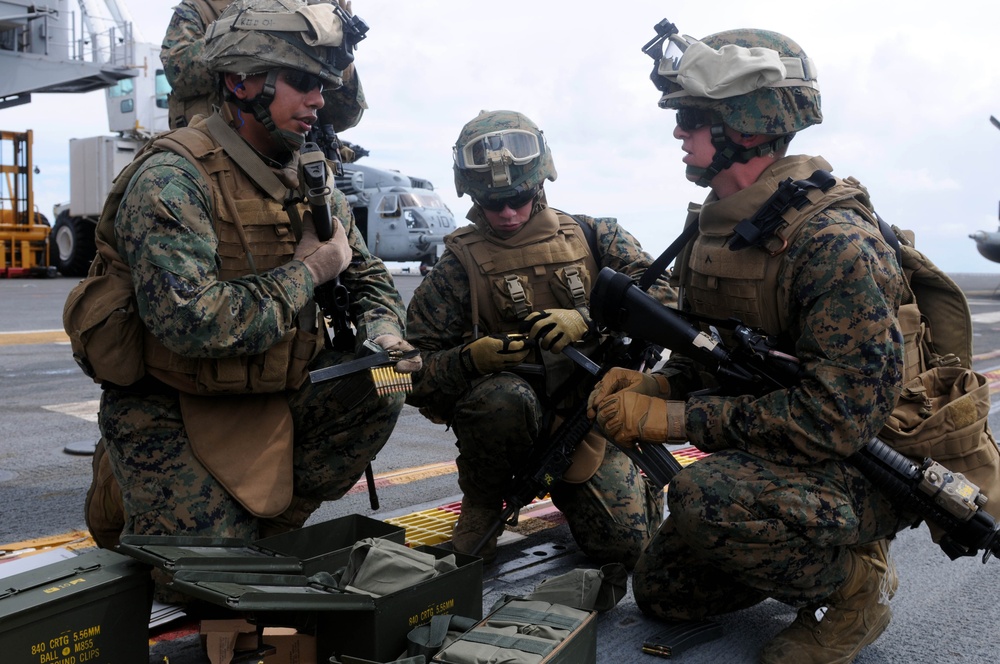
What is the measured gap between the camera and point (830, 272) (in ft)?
8.82

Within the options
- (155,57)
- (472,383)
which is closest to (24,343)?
(472,383)

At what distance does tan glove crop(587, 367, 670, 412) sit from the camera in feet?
10.2

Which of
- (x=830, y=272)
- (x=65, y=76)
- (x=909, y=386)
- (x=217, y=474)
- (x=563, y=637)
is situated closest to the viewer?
(x=563, y=637)

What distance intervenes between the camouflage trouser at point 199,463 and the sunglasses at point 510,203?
949 millimetres

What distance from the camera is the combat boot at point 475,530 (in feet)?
12.4

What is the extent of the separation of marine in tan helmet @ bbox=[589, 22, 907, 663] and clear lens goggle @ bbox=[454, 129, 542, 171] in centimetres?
87

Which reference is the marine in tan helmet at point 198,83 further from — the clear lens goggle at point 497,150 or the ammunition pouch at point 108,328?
the ammunition pouch at point 108,328

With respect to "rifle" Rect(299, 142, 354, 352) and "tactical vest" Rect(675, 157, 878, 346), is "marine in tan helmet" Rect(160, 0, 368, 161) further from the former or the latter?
"tactical vest" Rect(675, 157, 878, 346)

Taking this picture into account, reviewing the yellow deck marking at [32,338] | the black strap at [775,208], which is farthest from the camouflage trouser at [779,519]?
the yellow deck marking at [32,338]

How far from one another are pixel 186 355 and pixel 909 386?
89.9 inches

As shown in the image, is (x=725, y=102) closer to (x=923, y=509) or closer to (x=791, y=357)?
(x=791, y=357)

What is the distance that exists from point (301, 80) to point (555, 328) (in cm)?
131

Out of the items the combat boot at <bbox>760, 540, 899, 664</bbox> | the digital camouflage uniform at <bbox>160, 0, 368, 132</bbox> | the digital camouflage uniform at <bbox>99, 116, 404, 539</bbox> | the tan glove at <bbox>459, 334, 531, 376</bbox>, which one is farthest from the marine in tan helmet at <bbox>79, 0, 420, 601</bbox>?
the combat boot at <bbox>760, 540, 899, 664</bbox>

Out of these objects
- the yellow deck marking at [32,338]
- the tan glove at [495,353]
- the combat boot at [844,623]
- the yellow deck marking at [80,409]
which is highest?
the tan glove at [495,353]
